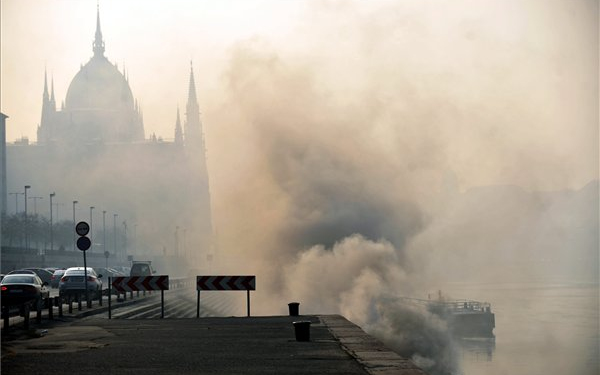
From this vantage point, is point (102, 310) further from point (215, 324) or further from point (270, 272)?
point (270, 272)

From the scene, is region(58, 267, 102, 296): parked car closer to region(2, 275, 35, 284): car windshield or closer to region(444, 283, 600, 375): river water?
region(2, 275, 35, 284): car windshield

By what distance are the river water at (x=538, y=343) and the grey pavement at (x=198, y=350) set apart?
1772 inches

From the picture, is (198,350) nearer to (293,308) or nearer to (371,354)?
(371,354)

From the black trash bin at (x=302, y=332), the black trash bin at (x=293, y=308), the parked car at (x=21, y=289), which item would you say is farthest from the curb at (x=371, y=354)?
the parked car at (x=21, y=289)

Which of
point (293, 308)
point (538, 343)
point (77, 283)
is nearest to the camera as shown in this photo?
point (293, 308)

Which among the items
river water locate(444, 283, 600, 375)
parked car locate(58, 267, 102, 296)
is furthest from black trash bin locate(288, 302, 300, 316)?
river water locate(444, 283, 600, 375)

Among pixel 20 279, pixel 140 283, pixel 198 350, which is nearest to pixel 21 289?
pixel 20 279

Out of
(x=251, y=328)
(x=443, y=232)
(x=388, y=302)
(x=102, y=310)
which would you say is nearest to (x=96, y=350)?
(x=251, y=328)

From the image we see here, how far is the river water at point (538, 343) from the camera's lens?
85.6 m

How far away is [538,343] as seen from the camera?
Answer: 342ft

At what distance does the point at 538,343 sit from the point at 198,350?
86.9 metres

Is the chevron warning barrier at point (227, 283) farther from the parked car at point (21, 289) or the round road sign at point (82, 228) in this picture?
the parked car at point (21, 289)

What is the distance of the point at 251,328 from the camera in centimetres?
2997

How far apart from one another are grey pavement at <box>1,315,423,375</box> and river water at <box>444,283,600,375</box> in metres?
45.0
